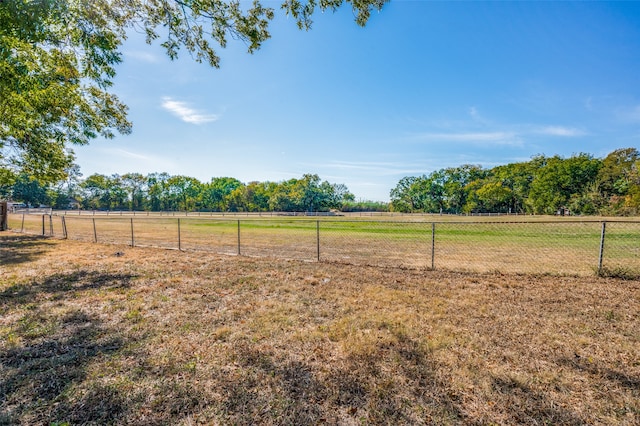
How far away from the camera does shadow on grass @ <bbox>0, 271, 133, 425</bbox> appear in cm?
253

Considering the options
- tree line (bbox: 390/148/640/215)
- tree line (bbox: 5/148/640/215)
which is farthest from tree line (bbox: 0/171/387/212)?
tree line (bbox: 390/148/640/215)

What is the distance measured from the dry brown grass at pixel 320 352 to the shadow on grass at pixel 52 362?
2cm

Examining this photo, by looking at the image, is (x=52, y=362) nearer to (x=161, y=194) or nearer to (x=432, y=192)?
(x=432, y=192)

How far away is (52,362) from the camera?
11.0ft

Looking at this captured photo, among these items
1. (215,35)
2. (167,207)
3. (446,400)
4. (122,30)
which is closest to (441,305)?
(446,400)

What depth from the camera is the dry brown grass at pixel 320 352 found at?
2.58m

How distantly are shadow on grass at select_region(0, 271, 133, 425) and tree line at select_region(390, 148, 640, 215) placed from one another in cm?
7181

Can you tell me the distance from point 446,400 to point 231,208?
98800mm

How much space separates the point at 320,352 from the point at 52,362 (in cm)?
325

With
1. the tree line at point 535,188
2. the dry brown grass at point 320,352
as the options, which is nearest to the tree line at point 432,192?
the tree line at point 535,188

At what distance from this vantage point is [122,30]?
647 centimetres

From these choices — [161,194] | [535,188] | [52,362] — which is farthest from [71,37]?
[161,194]

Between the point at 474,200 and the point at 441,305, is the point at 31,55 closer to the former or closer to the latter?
the point at 441,305

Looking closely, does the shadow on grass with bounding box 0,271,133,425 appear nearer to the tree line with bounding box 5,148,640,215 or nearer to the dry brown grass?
the dry brown grass
